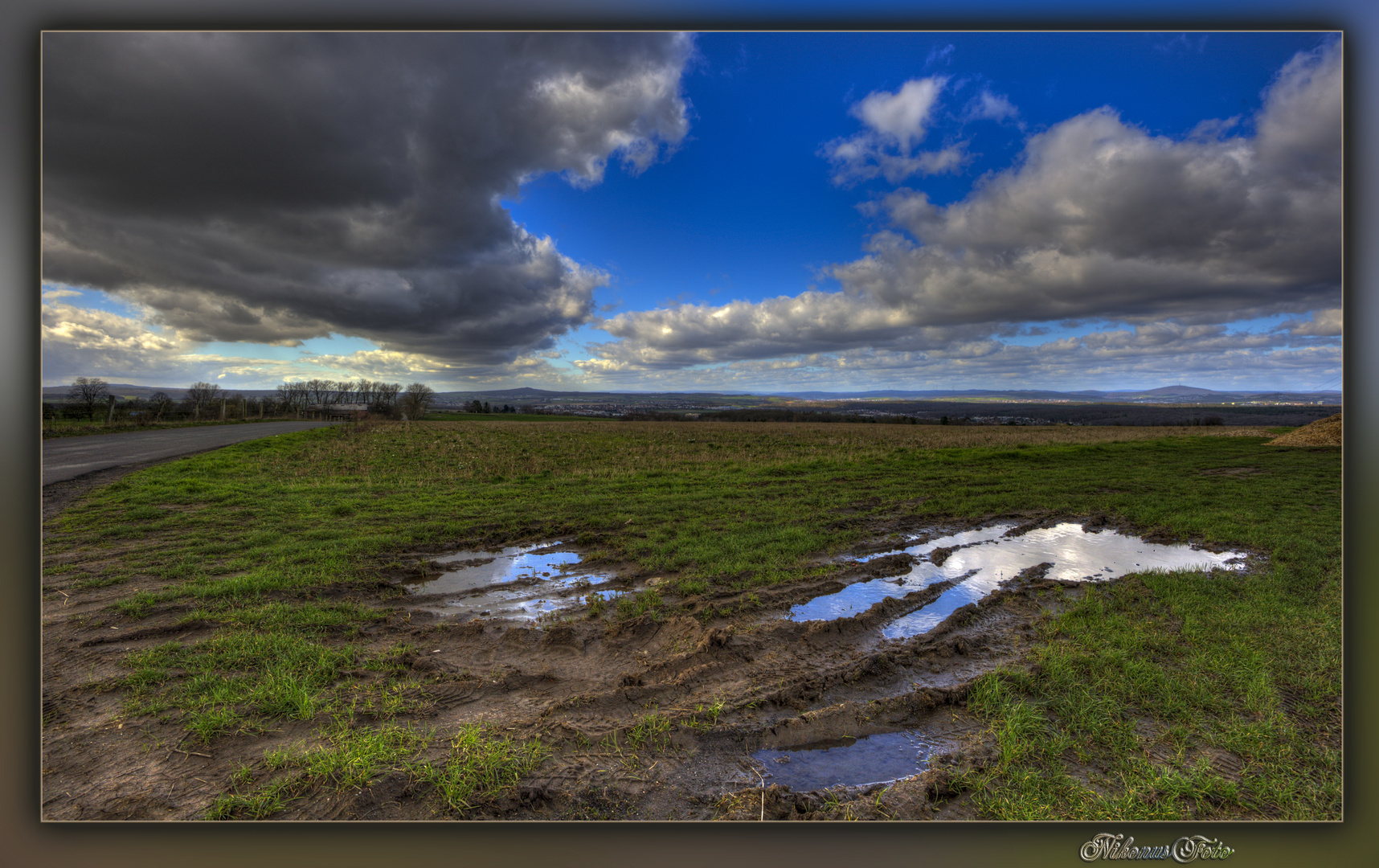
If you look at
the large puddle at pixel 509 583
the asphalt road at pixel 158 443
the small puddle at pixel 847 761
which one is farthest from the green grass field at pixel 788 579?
the asphalt road at pixel 158 443

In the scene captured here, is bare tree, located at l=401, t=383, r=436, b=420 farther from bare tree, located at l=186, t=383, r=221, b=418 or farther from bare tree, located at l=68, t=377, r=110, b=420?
bare tree, located at l=68, t=377, r=110, b=420

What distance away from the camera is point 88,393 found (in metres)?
5.47

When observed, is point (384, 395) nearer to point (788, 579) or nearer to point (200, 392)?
point (200, 392)

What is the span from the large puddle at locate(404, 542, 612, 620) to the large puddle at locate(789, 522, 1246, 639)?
9.66ft

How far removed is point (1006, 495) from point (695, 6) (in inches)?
536

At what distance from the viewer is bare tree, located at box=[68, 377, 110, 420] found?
4671 millimetres

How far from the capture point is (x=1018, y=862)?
295 cm

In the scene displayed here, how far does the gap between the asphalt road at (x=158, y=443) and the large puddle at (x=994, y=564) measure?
1092 cm

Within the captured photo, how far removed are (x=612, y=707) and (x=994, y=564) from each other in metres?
6.71

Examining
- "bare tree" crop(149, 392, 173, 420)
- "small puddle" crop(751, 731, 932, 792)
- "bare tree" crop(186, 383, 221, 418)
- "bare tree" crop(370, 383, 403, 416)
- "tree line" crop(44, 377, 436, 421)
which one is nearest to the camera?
"small puddle" crop(751, 731, 932, 792)

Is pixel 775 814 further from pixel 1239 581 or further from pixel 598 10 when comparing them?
pixel 1239 581

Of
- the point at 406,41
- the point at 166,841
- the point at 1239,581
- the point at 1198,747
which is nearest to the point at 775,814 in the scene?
the point at 1198,747

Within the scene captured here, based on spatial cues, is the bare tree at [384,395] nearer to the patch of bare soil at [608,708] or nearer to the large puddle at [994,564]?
the patch of bare soil at [608,708]

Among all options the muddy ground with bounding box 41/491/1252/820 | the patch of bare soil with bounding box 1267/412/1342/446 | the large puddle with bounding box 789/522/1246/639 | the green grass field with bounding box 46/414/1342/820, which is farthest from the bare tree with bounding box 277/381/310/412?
the patch of bare soil with bounding box 1267/412/1342/446
